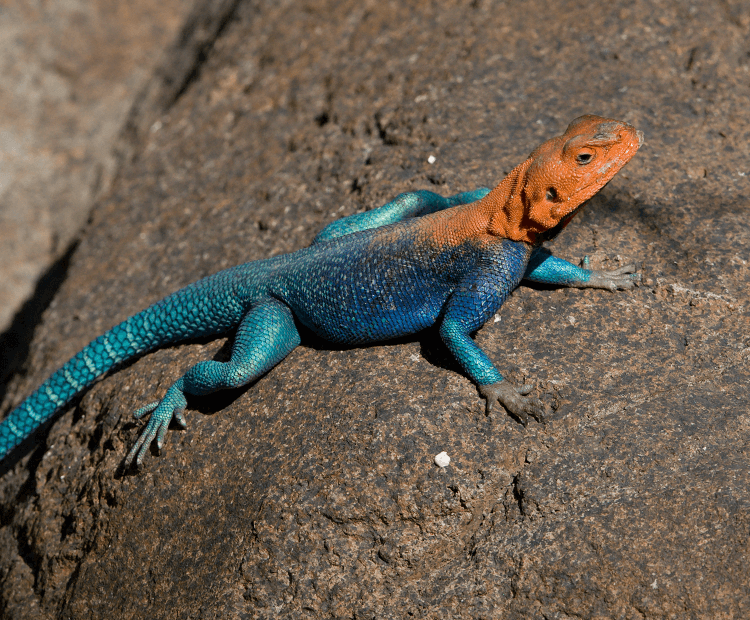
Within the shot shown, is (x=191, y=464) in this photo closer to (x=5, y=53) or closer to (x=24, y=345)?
(x=24, y=345)

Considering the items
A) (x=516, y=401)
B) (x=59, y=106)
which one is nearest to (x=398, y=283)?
(x=516, y=401)

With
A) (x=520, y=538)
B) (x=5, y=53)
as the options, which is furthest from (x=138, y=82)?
(x=520, y=538)

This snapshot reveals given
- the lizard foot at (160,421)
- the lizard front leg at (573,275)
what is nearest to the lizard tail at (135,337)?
the lizard foot at (160,421)

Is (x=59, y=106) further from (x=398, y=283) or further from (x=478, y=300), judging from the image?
(x=478, y=300)

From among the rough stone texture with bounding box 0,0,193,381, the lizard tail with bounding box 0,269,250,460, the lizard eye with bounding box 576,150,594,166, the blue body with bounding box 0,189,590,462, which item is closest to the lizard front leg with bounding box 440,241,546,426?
the blue body with bounding box 0,189,590,462

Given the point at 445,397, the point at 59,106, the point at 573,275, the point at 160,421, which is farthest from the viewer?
the point at 59,106

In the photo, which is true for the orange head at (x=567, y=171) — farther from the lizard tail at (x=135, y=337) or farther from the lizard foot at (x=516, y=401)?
the lizard tail at (x=135, y=337)
